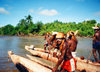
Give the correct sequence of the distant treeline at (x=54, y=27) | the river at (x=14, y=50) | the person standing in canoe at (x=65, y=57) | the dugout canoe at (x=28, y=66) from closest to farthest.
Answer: the person standing in canoe at (x=65, y=57)
the dugout canoe at (x=28, y=66)
the river at (x=14, y=50)
the distant treeline at (x=54, y=27)

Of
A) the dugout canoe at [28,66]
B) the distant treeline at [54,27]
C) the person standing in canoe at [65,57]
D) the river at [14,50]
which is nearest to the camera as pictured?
the person standing in canoe at [65,57]

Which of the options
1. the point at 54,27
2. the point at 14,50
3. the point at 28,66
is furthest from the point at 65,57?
the point at 54,27

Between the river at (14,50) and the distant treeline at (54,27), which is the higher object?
the distant treeline at (54,27)

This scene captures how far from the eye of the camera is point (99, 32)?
5.07 m

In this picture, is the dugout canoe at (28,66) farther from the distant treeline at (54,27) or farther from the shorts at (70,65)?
→ the distant treeline at (54,27)

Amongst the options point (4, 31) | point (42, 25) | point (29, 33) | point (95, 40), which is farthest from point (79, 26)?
point (4, 31)

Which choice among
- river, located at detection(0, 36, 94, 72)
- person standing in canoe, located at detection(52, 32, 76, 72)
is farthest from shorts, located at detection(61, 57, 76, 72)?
river, located at detection(0, 36, 94, 72)

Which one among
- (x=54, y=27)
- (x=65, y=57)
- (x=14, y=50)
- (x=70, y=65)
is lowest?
(x=14, y=50)

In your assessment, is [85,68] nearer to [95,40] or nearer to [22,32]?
[95,40]

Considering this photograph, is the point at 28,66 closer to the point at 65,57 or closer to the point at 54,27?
the point at 65,57

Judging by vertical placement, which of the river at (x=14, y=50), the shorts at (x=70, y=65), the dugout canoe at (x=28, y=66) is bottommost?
the river at (x=14, y=50)

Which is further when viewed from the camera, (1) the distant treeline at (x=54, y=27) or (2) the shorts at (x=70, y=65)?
(1) the distant treeline at (x=54, y=27)

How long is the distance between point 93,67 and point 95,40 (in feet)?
5.52

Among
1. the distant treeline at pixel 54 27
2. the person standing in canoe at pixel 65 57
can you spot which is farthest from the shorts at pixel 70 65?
the distant treeline at pixel 54 27
